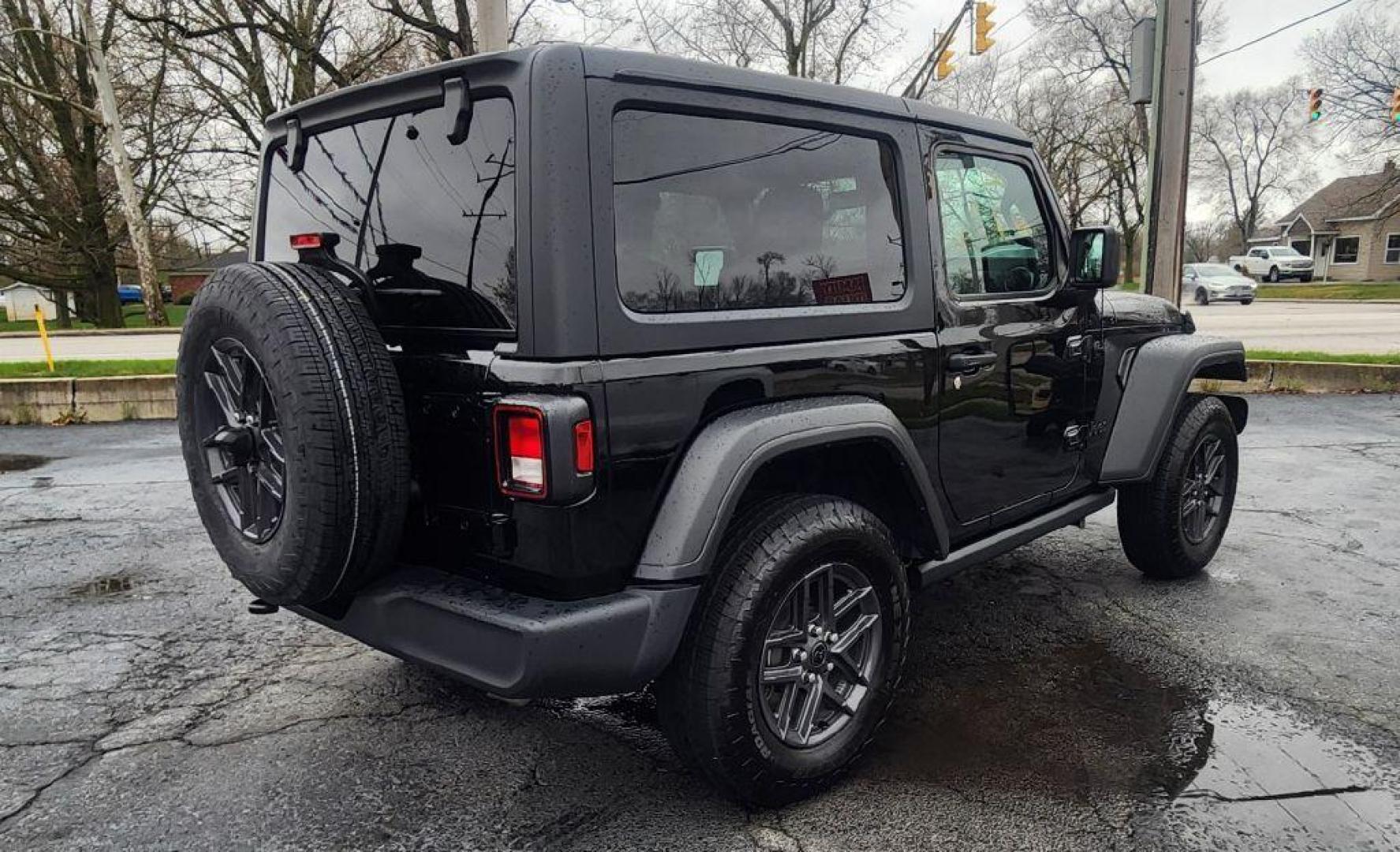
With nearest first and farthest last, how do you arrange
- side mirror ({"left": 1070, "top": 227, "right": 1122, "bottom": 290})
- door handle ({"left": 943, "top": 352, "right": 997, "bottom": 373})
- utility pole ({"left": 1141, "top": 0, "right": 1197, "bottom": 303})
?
door handle ({"left": 943, "top": 352, "right": 997, "bottom": 373}) → side mirror ({"left": 1070, "top": 227, "right": 1122, "bottom": 290}) → utility pole ({"left": 1141, "top": 0, "right": 1197, "bottom": 303})

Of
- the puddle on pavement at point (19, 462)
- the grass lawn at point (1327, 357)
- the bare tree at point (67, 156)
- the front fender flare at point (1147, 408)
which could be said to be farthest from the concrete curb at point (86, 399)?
the bare tree at point (67, 156)

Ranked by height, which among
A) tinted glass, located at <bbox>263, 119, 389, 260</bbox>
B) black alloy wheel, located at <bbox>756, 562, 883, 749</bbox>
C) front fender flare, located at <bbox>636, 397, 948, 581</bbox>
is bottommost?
Result: black alloy wheel, located at <bbox>756, 562, 883, 749</bbox>

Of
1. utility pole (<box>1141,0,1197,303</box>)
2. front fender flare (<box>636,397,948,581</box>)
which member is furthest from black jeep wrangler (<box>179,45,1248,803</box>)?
utility pole (<box>1141,0,1197,303</box>)

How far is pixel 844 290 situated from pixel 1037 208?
133 cm

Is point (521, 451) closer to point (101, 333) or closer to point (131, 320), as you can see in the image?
point (101, 333)

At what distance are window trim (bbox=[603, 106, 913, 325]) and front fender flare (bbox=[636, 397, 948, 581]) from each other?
261 mm

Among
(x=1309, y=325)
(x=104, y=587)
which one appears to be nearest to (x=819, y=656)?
(x=104, y=587)

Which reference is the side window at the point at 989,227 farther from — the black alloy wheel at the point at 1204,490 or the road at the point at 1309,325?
the road at the point at 1309,325

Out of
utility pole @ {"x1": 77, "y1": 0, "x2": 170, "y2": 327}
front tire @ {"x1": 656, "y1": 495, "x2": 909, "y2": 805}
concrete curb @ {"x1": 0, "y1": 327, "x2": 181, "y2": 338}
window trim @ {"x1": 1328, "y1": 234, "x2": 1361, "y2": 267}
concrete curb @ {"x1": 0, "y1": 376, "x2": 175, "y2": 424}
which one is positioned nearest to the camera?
front tire @ {"x1": 656, "y1": 495, "x2": 909, "y2": 805}

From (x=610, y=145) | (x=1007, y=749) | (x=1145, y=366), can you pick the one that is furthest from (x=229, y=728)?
(x=1145, y=366)

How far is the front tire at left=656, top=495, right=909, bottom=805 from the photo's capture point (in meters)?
2.29

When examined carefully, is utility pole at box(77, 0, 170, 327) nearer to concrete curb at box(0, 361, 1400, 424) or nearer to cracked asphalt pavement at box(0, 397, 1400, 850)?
concrete curb at box(0, 361, 1400, 424)

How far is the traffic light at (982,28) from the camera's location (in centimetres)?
1406

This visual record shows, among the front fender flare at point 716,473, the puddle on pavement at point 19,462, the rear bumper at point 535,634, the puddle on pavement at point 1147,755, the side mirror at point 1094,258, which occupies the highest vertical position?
the side mirror at point 1094,258
